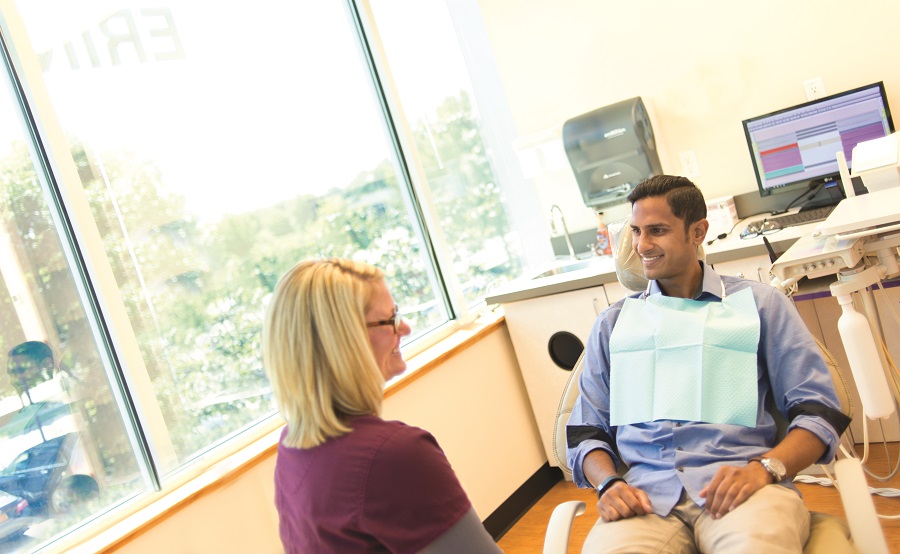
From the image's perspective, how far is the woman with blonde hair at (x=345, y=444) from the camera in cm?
125

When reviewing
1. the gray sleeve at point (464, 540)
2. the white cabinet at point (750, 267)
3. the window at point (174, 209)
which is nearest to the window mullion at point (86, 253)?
the window at point (174, 209)

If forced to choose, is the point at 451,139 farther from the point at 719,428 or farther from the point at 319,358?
the point at 319,358

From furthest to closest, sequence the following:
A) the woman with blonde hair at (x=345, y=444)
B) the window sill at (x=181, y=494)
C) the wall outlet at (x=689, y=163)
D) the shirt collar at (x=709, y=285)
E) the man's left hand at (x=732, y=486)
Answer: the wall outlet at (x=689, y=163) → the window sill at (x=181, y=494) → the shirt collar at (x=709, y=285) → the man's left hand at (x=732, y=486) → the woman with blonde hair at (x=345, y=444)

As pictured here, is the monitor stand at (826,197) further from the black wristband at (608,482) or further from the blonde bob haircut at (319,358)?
the blonde bob haircut at (319,358)

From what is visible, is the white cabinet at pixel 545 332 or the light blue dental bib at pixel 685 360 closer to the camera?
the light blue dental bib at pixel 685 360

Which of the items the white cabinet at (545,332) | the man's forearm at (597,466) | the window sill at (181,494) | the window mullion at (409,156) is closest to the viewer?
the man's forearm at (597,466)

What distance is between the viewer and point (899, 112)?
3191mm

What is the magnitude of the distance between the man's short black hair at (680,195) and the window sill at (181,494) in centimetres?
125

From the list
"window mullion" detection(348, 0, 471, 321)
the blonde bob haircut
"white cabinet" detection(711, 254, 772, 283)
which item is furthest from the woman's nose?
"window mullion" detection(348, 0, 471, 321)

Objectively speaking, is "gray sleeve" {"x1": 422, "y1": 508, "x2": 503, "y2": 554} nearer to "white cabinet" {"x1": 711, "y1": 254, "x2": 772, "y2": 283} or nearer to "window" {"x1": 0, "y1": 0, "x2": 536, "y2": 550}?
"window" {"x1": 0, "y1": 0, "x2": 536, "y2": 550}

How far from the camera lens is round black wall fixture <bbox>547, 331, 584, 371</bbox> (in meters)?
3.40

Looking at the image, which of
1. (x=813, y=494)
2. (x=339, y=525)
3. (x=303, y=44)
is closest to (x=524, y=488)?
(x=813, y=494)

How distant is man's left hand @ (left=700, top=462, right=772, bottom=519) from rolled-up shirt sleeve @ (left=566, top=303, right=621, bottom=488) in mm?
321

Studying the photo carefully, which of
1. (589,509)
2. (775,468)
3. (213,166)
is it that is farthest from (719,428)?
(213,166)
